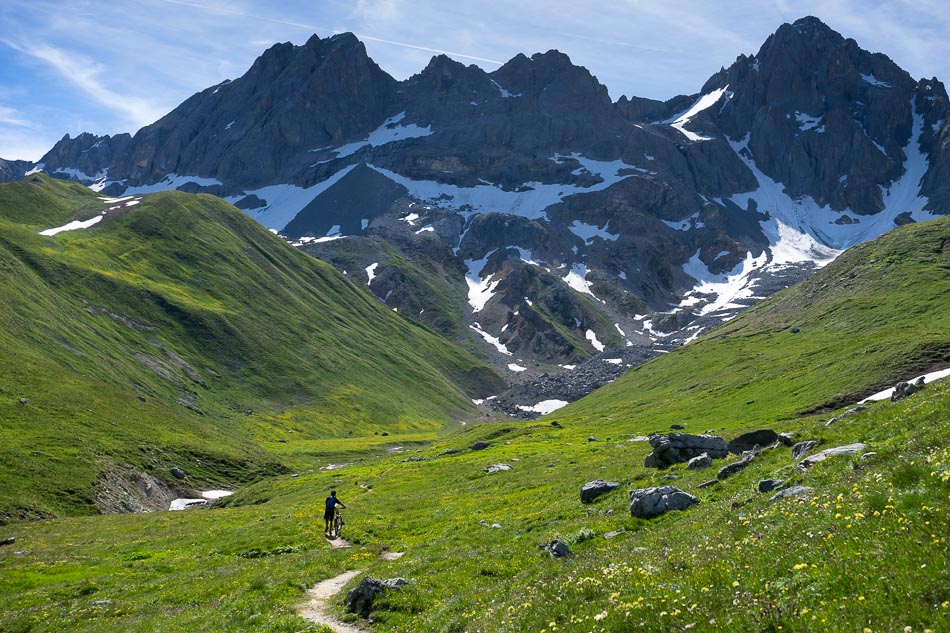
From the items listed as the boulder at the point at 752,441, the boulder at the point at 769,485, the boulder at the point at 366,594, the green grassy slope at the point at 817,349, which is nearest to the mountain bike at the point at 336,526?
the boulder at the point at 366,594

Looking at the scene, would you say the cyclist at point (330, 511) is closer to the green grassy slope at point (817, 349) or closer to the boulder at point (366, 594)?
the boulder at point (366, 594)

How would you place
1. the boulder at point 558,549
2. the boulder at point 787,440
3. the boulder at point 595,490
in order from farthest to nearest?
the boulder at point 595,490, the boulder at point 787,440, the boulder at point 558,549

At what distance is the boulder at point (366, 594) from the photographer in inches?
846

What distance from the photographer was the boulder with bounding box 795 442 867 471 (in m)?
22.2

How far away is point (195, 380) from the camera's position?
516ft

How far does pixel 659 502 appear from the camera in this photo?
86.9ft

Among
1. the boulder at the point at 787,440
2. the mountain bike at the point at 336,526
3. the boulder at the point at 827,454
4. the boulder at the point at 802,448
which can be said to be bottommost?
the mountain bike at the point at 336,526

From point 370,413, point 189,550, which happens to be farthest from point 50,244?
point 189,550

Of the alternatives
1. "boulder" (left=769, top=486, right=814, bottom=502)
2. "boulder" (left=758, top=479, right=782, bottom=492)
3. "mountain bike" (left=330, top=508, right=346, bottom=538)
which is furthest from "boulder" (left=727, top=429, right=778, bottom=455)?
"mountain bike" (left=330, top=508, right=346, bottom=538)

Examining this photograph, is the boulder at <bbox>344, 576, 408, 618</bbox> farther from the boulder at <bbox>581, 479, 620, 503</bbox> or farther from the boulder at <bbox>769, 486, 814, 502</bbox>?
the boulder at <bbox>581, 479, 620, 503</bbox>

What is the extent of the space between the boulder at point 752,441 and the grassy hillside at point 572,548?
1.38m

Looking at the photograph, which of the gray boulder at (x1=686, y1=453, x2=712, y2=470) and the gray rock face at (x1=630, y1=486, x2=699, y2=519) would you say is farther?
the gray boulder at (x1=686, y1=453, x2=712, y2=470)

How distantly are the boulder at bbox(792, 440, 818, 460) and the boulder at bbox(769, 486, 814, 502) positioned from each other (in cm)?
707

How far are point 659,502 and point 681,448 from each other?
11.6 m
